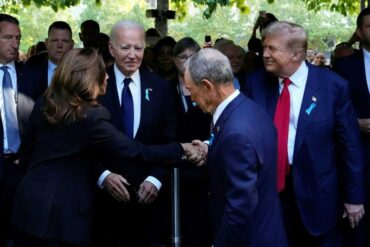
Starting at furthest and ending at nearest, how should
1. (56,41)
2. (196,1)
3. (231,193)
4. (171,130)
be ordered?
(56,41), (196,1), (171,130), (231,193)

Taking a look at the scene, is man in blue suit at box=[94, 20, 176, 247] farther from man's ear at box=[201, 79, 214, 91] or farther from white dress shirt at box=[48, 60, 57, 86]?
man's ear at box=[201, 79, 214, 91]

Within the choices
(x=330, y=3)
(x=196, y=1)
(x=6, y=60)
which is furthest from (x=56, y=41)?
(x=330, y=3)

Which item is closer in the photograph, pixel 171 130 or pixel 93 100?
pixel 93 100

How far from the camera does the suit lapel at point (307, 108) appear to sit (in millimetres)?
4441

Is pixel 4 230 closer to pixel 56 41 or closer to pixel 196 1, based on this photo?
pixel 56 41

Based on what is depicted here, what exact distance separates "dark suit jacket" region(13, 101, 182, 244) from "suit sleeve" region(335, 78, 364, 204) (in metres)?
1.52

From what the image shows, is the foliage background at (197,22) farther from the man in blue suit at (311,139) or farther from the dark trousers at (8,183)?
the man in blue suit at (311,139)

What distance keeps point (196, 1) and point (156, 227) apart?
205 cm

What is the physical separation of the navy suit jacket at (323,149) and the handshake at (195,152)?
0.53 meters

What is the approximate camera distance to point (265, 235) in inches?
142

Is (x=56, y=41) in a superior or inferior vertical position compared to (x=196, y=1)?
inferior

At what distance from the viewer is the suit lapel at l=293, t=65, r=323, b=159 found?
4.44 m

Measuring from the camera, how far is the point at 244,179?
11.0 ft

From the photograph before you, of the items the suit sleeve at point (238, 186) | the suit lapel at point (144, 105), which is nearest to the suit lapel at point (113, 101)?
the suit lapel at point (144, 105)
